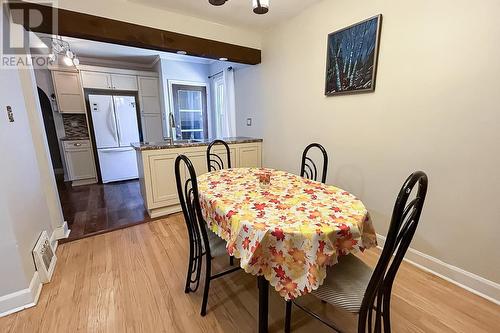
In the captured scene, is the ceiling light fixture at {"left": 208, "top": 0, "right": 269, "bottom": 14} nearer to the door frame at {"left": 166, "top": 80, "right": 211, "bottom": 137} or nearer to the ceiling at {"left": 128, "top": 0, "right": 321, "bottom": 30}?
the ceiling at {"left": 128, "top": 0, "right": 321, "bottom": 30}

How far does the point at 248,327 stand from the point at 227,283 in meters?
0.41

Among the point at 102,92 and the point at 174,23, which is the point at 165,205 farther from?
the point at 102,92

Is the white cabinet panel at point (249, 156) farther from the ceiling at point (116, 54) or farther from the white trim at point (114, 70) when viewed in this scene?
the white trim at point (114, 70)

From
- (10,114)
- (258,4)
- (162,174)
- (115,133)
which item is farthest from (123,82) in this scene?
(258,4)

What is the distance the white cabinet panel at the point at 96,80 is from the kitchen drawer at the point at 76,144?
1019mm

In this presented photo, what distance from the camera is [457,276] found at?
1.64 meters

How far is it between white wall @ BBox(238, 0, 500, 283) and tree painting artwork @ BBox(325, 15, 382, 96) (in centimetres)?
7

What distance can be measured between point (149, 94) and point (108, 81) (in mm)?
723

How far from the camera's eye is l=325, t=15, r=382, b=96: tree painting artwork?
190 centimetres

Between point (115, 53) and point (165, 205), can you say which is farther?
point (115, 53)

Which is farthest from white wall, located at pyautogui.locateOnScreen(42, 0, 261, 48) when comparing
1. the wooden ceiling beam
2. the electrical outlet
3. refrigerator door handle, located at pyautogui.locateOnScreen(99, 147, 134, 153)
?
refrigerator door handle, located at pyautogui.locateOnScreen(99, 147, 134, 153)

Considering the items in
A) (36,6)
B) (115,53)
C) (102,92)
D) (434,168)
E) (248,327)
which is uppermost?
(115,53)

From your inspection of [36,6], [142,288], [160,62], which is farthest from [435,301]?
[160,62]

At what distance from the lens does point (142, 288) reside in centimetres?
164
